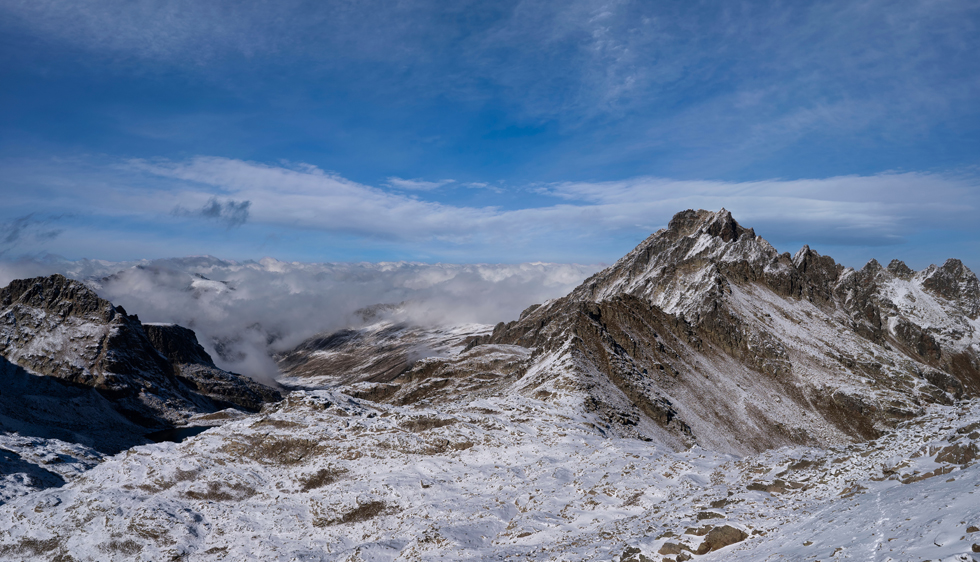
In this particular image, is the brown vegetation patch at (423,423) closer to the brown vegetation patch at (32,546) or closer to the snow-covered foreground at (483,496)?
the snow-covered foreground at (483,496)

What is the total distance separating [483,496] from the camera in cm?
4175

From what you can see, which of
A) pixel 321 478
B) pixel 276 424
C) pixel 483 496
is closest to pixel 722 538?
pixel 483 496

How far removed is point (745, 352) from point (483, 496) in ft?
337

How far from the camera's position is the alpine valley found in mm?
24156

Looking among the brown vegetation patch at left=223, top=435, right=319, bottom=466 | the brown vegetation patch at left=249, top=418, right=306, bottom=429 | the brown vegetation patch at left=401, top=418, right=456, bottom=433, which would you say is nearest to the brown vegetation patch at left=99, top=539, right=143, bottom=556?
the brown vegetation patch at left=223, top=435, right=319, bottom=466

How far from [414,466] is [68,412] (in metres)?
176

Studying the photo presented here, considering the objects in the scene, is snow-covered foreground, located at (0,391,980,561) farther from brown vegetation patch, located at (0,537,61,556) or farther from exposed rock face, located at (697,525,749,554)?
exposed rock face, located at (697,525,749,554)

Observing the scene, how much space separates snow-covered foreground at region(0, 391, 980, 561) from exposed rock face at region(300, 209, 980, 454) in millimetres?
29188

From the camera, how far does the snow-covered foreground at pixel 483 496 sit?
Answer: 71.3 feet

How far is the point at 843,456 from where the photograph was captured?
106 ft

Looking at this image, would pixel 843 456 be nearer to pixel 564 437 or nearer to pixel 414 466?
pixel 564 437

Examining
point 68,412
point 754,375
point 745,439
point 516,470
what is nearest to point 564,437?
point 516,470

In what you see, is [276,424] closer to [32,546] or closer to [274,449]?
[274,449]

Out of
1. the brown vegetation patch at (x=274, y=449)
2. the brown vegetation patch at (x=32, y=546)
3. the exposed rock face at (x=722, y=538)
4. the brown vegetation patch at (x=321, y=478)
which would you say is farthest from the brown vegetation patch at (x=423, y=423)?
the exposed rock face at (x=722, y=538)
